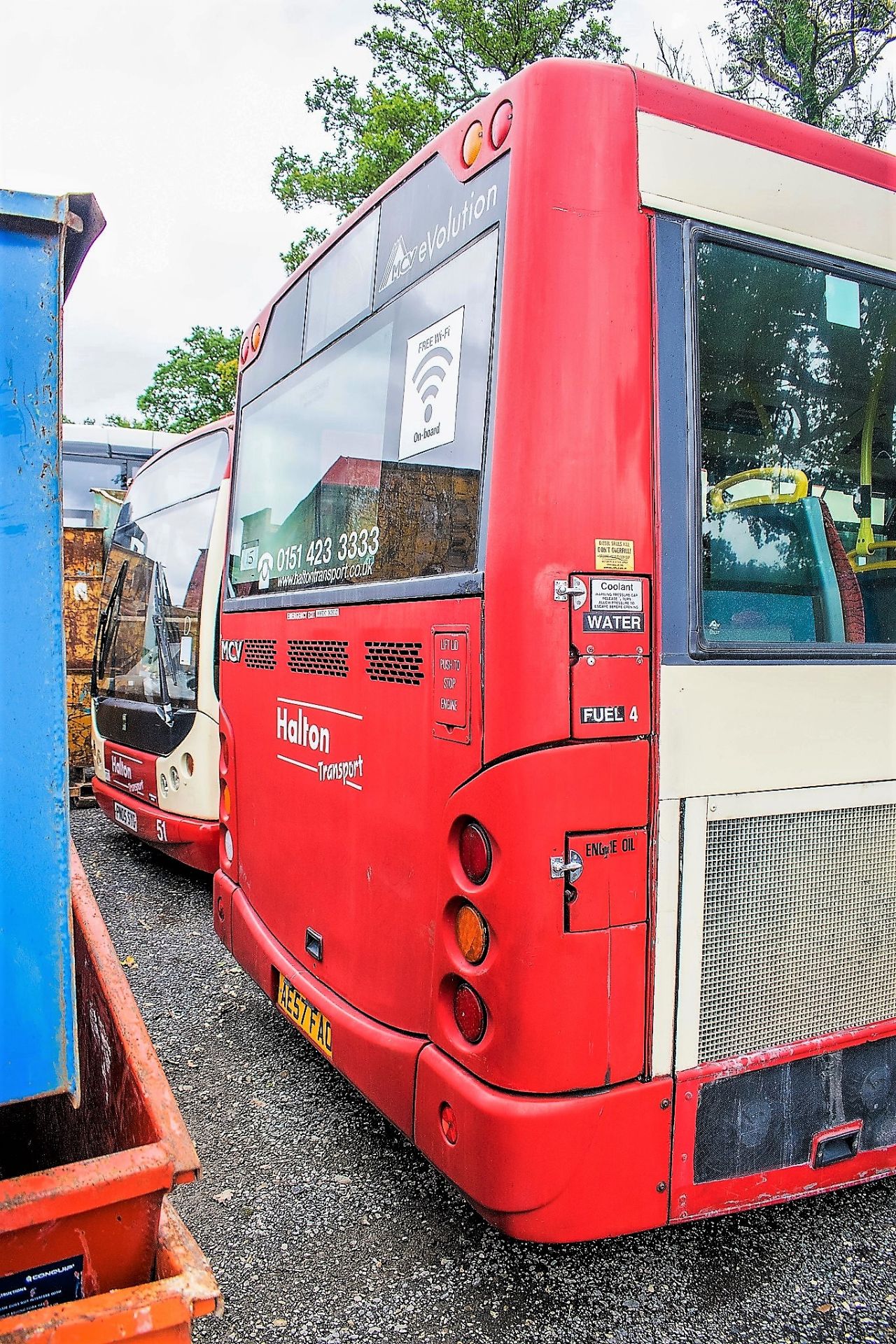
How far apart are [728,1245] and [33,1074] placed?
6.93 ft

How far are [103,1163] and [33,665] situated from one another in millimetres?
794

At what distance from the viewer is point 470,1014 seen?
224 centimetres

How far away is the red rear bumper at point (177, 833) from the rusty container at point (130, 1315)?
4.29 m

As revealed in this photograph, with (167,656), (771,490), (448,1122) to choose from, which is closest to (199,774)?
(167,656)

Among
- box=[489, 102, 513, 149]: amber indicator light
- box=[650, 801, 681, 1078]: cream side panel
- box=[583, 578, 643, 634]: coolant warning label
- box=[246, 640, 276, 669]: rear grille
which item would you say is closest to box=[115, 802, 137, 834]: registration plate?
box=[246, 640, 276, 669]: rear grille

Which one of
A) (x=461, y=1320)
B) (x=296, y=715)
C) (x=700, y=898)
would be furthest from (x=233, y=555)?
(x=461, y=1320)

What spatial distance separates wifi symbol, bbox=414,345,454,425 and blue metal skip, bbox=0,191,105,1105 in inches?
42.8

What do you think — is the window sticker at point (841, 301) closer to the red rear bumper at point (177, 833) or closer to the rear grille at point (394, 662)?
the rear grille at point (394, 662)

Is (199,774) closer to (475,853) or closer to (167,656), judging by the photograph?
(167,656)

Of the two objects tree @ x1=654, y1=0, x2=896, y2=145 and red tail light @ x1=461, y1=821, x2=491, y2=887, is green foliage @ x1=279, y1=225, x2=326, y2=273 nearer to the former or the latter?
tree @ x1=654, y1=0, x2=896, y2=145

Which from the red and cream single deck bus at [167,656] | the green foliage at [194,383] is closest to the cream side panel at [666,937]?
the red and cream single deck bus at [167,656]

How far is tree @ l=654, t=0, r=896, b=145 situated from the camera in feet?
54.3

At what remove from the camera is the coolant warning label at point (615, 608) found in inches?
80.7

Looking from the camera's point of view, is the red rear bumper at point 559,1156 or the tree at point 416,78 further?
the tree at point 416,78
